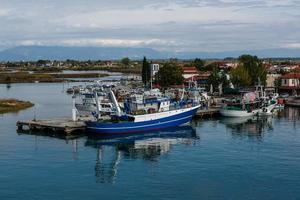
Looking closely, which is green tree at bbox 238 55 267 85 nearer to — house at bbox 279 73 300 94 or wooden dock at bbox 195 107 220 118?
house at bbox 279 73 300 94

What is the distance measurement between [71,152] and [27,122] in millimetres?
13520

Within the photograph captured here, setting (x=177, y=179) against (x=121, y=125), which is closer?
(x=177, y=179)

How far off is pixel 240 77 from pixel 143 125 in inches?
1690

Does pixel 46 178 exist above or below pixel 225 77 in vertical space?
below

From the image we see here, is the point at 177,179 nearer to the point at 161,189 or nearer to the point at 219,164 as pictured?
the point at 161,189

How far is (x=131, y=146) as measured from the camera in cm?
5075

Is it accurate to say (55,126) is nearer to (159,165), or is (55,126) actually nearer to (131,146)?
(131,146)

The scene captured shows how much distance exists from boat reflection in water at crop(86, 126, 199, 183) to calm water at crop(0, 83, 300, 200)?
77 mm

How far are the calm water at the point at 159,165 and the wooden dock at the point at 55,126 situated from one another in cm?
194

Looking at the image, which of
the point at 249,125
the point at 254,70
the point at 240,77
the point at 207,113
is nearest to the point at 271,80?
the point at 254,70

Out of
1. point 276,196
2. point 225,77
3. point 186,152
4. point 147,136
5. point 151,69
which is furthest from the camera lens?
point 151,69

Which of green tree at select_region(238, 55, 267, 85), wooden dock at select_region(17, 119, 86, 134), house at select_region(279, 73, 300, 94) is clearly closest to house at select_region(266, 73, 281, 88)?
green tree at select_region(238, 55, 267, 85)

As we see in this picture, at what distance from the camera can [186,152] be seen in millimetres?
46750

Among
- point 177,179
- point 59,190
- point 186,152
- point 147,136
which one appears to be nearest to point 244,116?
point 147,136
